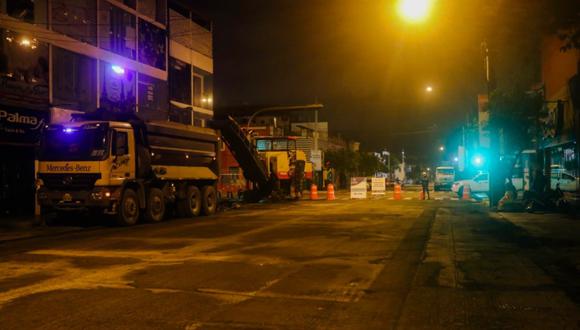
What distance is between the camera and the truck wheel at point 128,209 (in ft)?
58.3

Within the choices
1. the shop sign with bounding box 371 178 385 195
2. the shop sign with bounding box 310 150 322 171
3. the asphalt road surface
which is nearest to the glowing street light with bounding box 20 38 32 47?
the asphalt road surface

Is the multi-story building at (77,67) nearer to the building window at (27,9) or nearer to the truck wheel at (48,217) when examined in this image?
the building window at (27,9)

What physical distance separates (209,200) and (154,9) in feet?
38.6

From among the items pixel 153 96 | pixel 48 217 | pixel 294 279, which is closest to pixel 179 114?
pixel 153 96

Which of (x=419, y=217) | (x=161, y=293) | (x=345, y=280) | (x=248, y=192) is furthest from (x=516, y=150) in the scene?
(x=161, y=293)

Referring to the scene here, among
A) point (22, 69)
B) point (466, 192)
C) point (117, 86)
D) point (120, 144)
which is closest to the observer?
point (120, 144)

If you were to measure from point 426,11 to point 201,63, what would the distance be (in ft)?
78.3

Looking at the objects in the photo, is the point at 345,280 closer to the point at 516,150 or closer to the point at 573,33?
the point at 573,33

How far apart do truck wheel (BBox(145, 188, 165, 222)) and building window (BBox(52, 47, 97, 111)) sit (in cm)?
598

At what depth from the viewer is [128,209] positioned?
59.6 ft

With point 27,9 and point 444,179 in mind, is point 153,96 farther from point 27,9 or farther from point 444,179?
point 444,179

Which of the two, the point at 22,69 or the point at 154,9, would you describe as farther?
the point at 154,9

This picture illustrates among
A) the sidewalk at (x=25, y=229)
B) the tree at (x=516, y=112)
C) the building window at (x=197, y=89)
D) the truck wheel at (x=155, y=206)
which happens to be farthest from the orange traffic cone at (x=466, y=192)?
the sidewalk at (x=25, y=229)

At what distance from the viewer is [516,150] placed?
26922mm
